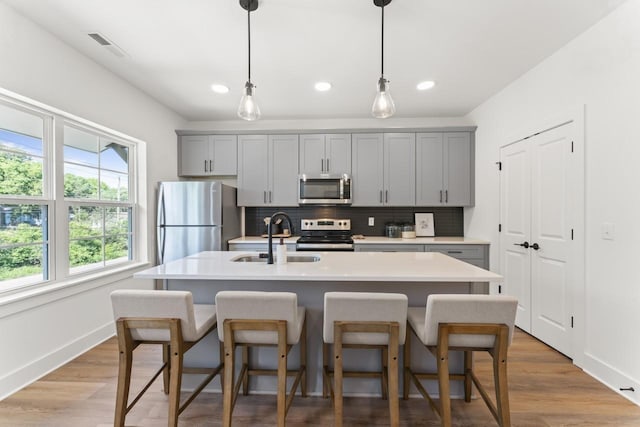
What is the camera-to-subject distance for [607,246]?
2074mm

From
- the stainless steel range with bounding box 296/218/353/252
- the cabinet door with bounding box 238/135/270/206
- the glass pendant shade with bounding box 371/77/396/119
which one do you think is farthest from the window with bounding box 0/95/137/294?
the glass pendant shade with bounding box 371/77/396/119

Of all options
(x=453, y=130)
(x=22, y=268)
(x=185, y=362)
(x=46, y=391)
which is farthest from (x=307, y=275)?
(x=453, y=130)

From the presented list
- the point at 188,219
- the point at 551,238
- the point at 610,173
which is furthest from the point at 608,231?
the point at 188,219

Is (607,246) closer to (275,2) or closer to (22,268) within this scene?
(275,2)

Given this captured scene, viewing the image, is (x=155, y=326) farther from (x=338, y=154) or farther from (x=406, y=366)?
(x=338, y=154)

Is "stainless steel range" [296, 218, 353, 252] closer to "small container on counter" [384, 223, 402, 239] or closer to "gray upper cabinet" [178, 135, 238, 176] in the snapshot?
"small container on counter" [384, 223, 402, 239]

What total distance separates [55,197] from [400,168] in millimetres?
3605

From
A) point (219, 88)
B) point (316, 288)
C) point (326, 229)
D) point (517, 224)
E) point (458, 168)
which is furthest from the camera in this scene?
point (326, 229)

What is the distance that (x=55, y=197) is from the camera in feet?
7.77

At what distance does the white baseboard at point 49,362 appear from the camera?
6.47 feet

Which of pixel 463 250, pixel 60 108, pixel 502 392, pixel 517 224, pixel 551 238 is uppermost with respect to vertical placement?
pixel 60 108

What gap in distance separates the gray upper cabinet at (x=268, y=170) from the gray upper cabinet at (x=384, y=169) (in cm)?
85

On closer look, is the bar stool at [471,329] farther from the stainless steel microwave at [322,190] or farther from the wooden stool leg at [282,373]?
the stainless steel microwave at [322,190]

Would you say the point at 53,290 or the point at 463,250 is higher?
the point at 463,250
